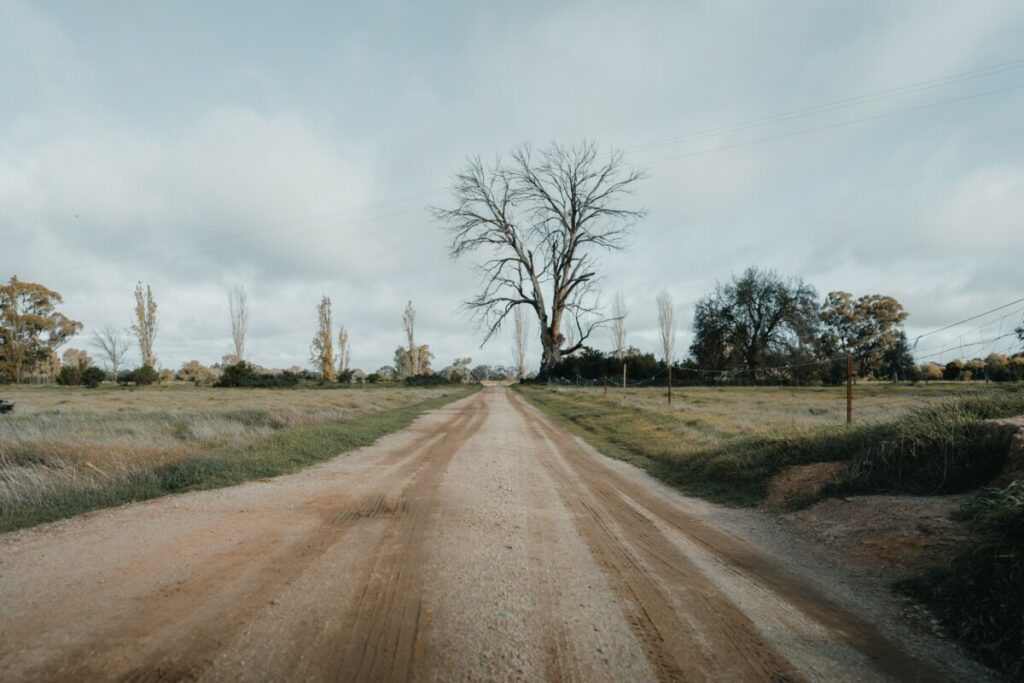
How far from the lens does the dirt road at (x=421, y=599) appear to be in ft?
8.33

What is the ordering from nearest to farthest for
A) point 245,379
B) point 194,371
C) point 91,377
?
1. point 91,377
2. point 245,379
3. point 194,371

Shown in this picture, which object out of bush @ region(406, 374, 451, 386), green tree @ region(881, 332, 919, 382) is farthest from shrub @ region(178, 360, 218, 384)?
green tree @ region(881, 332, 919, 382)

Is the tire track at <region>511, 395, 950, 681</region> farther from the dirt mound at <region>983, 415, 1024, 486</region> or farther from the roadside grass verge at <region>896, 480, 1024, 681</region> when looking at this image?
the dirt mound at <region>983, 415, 1024, 486</region>

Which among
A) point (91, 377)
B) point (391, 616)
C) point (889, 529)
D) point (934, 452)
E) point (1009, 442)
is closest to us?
point (391, 616)

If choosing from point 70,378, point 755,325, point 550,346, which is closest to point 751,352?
point 755,325

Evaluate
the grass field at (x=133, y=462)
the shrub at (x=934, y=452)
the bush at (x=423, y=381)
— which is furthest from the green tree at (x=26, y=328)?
the shrub at (x=934, y=452)

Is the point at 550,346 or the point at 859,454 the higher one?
the point at 550,346

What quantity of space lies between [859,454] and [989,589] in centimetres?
349

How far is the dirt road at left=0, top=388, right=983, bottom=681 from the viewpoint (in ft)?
8.33

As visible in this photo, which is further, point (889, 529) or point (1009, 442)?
point (1009, 442)

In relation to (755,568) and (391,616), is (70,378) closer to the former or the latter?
(391,616)

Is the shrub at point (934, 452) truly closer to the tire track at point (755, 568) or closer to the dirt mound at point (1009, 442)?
A: the dirt mound at point (1009, 442)

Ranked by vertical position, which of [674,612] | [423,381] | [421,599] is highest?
[423,381]

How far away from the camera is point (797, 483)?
6.62m
